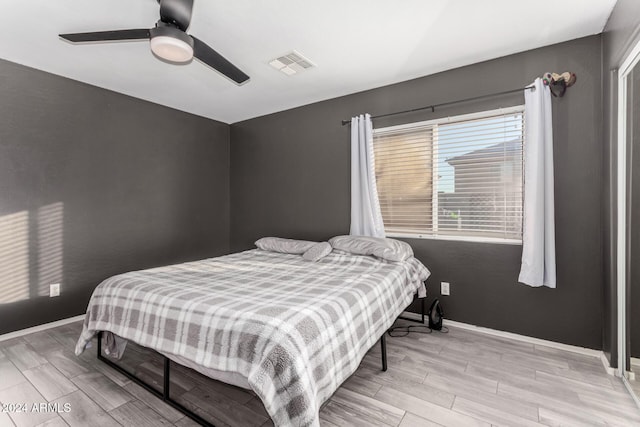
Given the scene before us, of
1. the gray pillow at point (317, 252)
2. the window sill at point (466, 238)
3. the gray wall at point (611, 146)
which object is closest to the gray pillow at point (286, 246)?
the gray pillow at point (317, 252)

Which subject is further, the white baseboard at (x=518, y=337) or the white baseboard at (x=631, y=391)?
the white baseboard at (x=518, y=337)

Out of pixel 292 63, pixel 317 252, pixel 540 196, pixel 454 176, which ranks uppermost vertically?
pixel 292 63

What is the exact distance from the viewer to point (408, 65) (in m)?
2.81

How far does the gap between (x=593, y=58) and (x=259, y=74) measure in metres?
2.77

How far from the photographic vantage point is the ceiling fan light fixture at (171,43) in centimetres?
164

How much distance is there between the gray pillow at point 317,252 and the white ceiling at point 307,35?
1705 millimetres

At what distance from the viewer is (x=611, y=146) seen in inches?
81.0

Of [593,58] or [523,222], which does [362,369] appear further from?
[593,58]

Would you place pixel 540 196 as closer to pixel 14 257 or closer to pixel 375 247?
pixel 375 247

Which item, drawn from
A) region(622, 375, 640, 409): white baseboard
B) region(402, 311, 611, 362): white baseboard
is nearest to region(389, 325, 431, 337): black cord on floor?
region(402, 311, 611, 362): white baseboard

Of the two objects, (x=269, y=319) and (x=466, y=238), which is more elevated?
(x=466, y=238)

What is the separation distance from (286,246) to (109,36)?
2238 millimetres

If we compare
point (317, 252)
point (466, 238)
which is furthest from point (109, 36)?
point (466, 238)

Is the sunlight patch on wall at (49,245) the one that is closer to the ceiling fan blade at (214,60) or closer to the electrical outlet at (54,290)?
the electrical outlet at (54,290)
